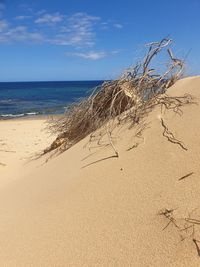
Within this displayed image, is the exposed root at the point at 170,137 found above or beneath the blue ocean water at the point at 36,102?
above

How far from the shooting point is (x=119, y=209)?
6.91ft

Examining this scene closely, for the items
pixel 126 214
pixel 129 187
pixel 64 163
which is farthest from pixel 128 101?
pixel 126 214

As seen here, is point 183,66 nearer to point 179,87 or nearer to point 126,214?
point 179,87

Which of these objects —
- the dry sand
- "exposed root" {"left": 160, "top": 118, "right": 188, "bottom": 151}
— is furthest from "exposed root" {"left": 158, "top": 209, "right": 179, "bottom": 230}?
"exposed root" {"left": 160, "top": 118, "right": 188, "bottom": 151}

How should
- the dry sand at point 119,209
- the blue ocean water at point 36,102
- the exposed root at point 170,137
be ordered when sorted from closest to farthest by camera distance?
the dry sand at point 119,209 → the exposed root at point 170,137 → the blue ocean water at point 36,102

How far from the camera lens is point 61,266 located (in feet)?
6.23

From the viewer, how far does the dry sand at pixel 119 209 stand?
1.76 meters

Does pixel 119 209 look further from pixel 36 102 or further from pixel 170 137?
pixel 36 102

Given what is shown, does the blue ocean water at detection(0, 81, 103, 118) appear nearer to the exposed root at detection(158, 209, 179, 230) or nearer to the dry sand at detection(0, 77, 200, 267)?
the dry sand at detection(0, 77, 200, 267)

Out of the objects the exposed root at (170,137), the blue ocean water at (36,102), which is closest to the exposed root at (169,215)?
the exposed root at (170,137)

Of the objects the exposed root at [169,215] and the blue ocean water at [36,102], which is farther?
the blue ocean water at [36,102]

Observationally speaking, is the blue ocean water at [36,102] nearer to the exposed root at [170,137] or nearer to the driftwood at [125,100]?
the driftwood at [125,100]

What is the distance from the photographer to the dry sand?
5.78 ft

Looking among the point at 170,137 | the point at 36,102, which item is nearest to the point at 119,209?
the point at 170,137
